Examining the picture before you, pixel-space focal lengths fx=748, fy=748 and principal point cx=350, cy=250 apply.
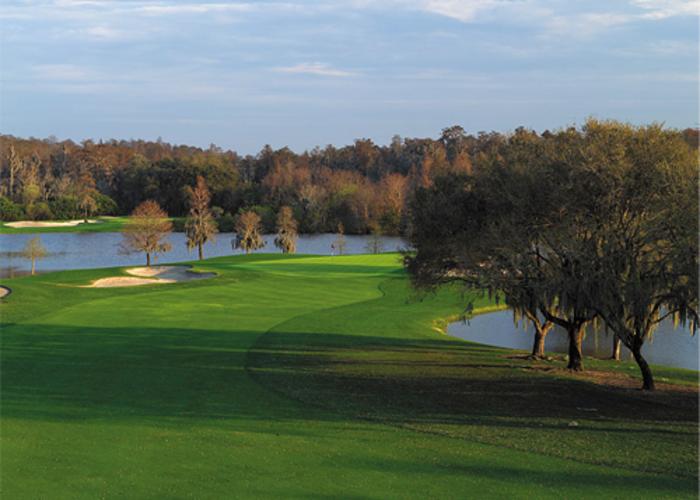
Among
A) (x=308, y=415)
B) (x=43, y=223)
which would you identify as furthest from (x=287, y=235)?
(x=308, y=415)

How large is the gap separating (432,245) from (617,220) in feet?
18.0

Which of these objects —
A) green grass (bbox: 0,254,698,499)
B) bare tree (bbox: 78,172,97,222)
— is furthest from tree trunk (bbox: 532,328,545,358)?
bare tree (bbox: 78,172,97,222)

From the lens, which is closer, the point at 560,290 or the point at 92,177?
the point at 560,290

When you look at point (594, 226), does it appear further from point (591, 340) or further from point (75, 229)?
point (75, 229)

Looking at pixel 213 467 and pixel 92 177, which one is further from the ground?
pixel 92 177

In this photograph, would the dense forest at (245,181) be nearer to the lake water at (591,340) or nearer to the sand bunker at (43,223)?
the sand bunker at (43,223)

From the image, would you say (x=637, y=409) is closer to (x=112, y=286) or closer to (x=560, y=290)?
(x=560, y=290)

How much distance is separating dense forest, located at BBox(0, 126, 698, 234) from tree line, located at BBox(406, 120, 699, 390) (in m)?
63.1

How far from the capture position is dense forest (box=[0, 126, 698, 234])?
361ft

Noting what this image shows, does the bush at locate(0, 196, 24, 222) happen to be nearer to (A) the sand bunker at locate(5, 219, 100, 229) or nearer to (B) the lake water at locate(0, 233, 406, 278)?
(A) the sand bunker at locate(5, 219, 100, 229)

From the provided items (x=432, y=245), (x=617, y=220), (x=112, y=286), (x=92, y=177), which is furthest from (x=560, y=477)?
(x=92, y=177)

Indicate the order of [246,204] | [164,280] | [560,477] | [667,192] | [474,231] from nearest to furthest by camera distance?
[560,477] < [667,192] < [474,231] < [164,280] < [246,204]

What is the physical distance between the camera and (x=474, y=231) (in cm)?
2145

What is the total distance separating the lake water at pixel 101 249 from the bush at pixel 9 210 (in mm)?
15594
